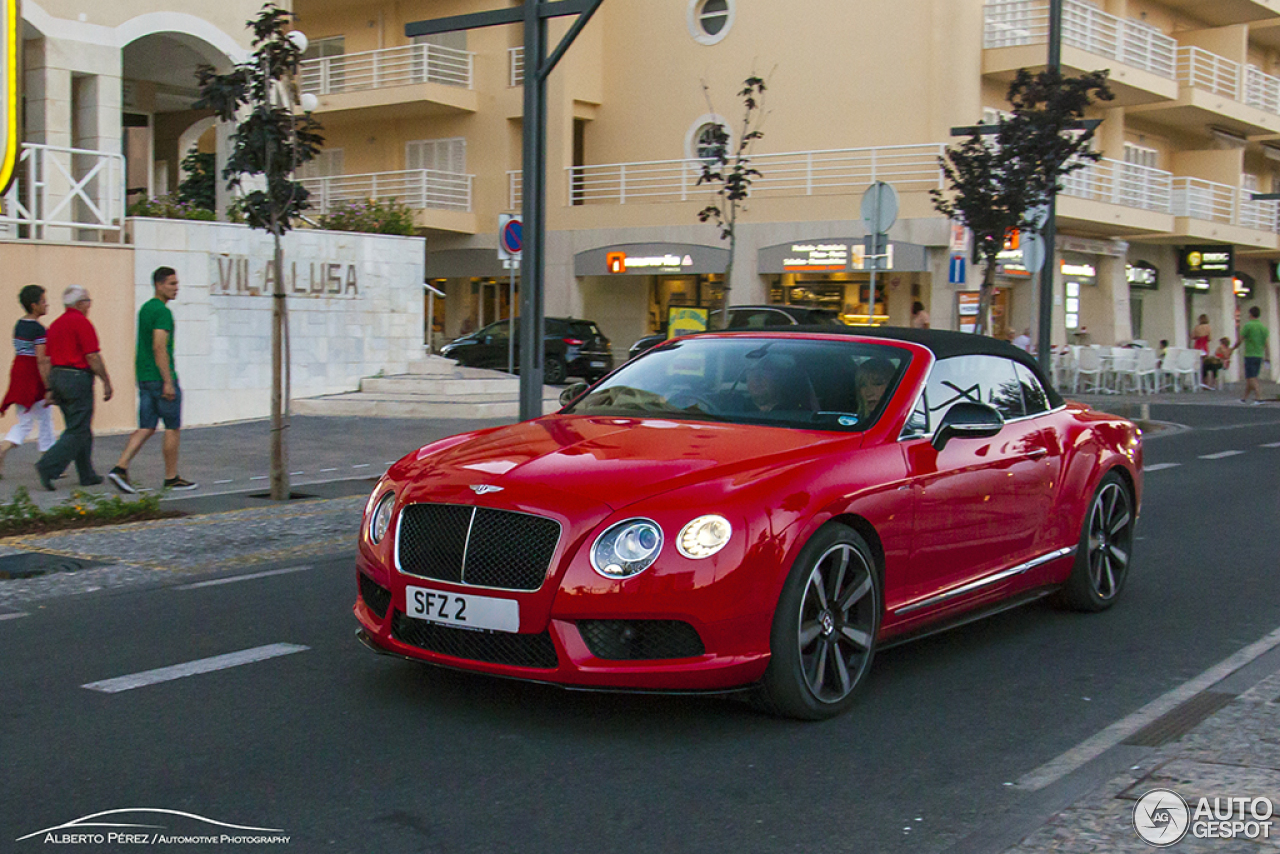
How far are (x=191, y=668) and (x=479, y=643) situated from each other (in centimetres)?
166

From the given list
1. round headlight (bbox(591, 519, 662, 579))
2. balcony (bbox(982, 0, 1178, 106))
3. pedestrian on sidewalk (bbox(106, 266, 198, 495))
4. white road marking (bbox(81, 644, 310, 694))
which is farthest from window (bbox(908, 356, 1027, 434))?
balcony (bbox(982, 0, 1178, 106))

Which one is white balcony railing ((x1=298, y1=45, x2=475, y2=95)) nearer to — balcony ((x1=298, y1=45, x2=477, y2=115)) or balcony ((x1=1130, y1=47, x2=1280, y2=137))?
balcony ((x1=298, y1=45, x2=477, y2=115))

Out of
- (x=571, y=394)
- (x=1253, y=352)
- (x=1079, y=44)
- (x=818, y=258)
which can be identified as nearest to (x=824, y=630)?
(x=571, y=394)

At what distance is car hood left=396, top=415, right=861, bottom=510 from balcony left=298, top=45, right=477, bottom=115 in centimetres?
3244

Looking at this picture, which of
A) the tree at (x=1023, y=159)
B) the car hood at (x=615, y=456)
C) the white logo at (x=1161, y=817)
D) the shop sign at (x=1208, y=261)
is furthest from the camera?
the shop sign at (x=1208, y=261)

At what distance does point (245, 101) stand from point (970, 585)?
8234 millimetres

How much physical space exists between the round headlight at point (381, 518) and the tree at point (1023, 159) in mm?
15046

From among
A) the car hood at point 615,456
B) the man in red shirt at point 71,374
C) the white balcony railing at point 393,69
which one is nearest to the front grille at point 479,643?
the car hood at point 615,456

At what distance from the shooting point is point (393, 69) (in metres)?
38.0

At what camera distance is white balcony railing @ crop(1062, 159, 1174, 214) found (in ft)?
108

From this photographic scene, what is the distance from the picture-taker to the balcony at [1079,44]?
104 feet

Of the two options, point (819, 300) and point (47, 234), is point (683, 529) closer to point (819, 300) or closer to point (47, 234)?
point (47, 234)

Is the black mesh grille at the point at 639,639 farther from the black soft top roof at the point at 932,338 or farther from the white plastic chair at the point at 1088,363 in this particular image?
the white plastic chair at the point at 1088,363

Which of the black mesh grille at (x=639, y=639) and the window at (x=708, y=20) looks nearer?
the black mesh grille at (x=639, y=639)
